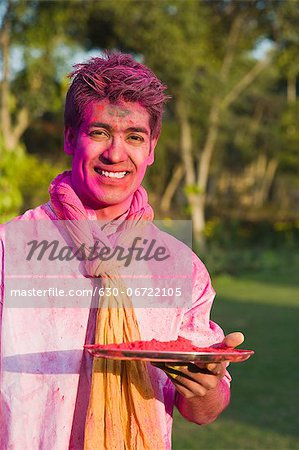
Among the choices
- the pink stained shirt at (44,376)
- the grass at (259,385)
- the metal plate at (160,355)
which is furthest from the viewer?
the grass at (259,385)

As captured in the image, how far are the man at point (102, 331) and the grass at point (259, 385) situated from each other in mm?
5295

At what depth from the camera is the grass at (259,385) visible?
7.55 meters

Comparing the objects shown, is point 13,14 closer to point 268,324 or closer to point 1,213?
point 268,324

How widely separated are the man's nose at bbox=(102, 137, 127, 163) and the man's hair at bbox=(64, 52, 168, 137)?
97 millimetres

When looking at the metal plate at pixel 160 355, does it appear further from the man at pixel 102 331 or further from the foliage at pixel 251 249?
the foliage at pixel 251 249

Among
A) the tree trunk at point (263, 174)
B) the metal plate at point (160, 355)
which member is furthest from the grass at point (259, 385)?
the tree trunk at point (263, 174)

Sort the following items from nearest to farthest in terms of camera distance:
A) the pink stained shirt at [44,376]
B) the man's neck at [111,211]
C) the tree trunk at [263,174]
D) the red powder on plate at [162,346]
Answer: the red powder on plate at [162,346] < the pink stained shirt at [44,376] < the man's neck at [111,211] < the tree trunk at [263,174]

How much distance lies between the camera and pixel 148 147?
226 centimetres

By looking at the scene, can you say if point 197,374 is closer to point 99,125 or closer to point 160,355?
point 160,355

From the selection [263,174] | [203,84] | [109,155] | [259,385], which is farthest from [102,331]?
[263,174]

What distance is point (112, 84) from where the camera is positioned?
2.14m

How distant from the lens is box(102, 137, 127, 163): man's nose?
215 centimetres

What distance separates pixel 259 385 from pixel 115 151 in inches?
312

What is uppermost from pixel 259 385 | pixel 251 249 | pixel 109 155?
pixel 109 155
